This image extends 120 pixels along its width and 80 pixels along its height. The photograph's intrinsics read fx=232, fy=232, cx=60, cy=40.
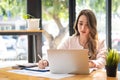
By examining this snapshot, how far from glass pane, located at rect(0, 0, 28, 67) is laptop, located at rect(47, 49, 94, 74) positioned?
202 cm

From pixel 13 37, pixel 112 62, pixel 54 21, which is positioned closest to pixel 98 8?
pixel 54 21

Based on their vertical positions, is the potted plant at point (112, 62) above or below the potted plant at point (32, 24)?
below

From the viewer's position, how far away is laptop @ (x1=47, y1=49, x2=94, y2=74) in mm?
1994

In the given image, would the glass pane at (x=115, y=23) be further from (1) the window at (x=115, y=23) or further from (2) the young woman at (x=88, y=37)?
(2) the young woman at (x=88, y=37)

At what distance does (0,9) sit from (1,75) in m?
1.97

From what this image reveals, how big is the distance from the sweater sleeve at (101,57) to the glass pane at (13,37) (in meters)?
1.60

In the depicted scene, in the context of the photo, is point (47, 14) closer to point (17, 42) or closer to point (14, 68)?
A: point (17, 42)

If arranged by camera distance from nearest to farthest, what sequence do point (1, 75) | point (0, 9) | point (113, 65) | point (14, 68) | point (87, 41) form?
point (113, 65) < point (1, 75) < point (14, 68) < point (87, 41) < point (0, 9)

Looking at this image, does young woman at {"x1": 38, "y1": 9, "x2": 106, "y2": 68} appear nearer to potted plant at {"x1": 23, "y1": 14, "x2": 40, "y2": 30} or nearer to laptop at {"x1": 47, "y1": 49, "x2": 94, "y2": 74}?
laptop at {"x1": 47, "y1": 49, "x2": 94, "y2": 74}

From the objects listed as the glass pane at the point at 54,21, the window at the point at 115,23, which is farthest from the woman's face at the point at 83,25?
the window at the point at 115,23

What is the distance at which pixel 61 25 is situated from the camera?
4.29 meters

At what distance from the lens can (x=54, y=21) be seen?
168 inches

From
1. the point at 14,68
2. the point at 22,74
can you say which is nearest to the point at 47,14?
the point at 14,68

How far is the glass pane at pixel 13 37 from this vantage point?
3.93 meters
